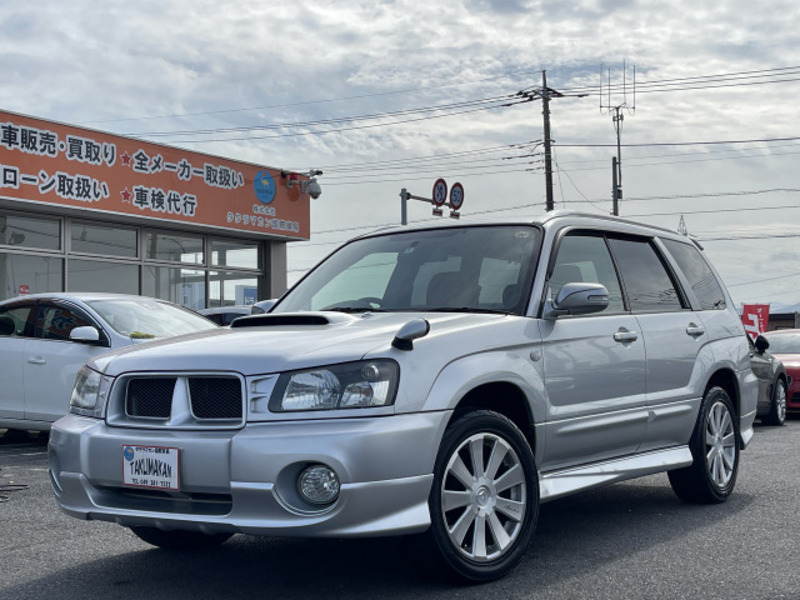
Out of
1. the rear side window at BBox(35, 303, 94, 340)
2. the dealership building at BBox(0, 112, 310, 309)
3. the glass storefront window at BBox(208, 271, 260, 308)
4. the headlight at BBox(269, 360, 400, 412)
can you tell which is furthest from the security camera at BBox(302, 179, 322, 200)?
the headlight at BBox(269, 360, 400, 412)

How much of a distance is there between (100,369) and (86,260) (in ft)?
49.5

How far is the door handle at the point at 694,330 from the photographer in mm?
6391

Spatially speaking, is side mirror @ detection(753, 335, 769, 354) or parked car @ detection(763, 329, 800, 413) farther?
parked car @ detection(763, 329, 800, 413)

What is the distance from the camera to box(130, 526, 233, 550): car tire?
16.7ft

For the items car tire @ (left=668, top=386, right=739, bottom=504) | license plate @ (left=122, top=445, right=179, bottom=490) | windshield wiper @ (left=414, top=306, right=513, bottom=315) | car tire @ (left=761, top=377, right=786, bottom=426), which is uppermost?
windshield wiper @ (left=414, top=306, right=513, bottom=315)

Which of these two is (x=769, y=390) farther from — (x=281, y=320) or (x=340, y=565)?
(x=281, y=320)

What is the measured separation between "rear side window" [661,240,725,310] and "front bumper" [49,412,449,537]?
10.3ft

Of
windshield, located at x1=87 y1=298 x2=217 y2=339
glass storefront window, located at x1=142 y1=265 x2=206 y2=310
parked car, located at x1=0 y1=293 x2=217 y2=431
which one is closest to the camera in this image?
parked car, located at x1=0 y1=293 x2=217 y2=431

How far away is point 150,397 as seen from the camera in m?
4.39

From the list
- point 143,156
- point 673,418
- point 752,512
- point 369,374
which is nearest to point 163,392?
point 369,374

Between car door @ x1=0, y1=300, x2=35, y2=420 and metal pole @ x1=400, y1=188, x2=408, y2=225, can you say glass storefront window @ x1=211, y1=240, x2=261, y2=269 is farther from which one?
car door @ x1=0, y1=300, x2=35, y2=420

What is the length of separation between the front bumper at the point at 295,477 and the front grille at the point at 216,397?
11 centimetres

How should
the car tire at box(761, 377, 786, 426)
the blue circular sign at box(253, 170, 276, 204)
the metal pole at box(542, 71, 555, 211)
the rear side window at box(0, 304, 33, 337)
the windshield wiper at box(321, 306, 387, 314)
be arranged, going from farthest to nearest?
the metal pole at box(542, 71, 555, 211), the blue circular sign at box(253, 170, 276, 204), the car tire at box(761, 377, 786, 426), the rear side window at box(0, 304, 33, 337), the windshield wiper at box(321, 306, 387, 314)

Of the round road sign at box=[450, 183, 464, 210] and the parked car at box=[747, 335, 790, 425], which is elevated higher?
the round road sign at box=[450, 183, 464, 210]
